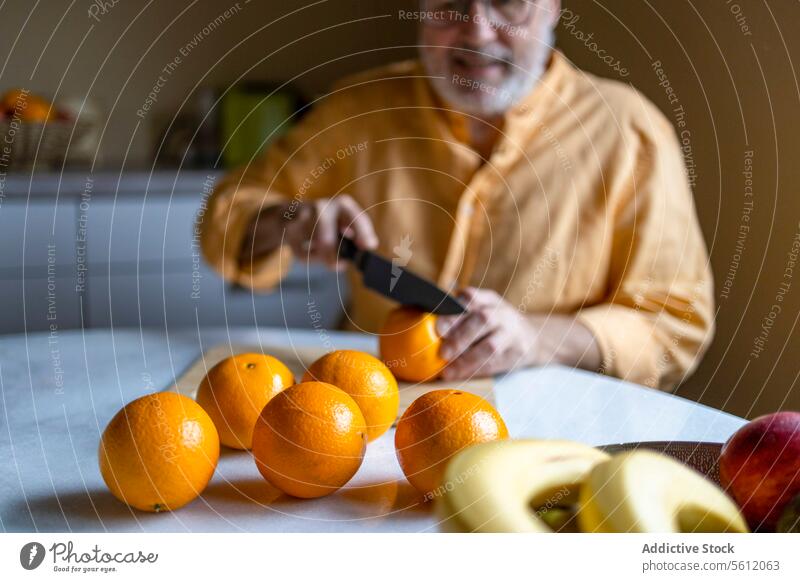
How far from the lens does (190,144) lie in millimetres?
1589

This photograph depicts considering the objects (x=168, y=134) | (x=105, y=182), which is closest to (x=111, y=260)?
(x=105, y=182)

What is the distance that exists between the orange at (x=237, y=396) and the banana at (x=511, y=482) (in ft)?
0.43

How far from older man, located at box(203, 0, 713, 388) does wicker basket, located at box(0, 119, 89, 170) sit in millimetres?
505

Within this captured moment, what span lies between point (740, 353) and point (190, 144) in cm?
119

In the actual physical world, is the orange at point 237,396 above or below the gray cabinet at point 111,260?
above

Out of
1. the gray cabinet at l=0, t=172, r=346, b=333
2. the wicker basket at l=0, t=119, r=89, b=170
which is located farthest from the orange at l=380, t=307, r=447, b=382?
the wicker basket at l=0, t=119, r=89, b=170

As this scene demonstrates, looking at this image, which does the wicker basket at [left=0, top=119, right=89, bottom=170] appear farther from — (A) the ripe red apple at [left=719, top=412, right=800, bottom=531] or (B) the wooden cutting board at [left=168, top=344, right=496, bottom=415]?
(A) the ripe red apple at [left=719, top=412, right=800, bottom=531]

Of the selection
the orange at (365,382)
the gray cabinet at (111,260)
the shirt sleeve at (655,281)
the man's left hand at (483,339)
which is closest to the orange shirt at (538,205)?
the shirt sleeve at (655,281)

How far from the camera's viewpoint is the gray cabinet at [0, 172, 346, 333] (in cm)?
135

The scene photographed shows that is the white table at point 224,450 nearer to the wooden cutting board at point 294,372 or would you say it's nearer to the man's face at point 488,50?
the wooden cutting board at point 294,372

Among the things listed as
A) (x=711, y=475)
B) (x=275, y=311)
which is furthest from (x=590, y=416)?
(x=275, y=311)

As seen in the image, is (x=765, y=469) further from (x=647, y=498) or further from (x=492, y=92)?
(x=492, y=92)

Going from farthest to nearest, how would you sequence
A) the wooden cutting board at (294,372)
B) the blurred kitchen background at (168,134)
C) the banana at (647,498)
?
1. the blurred kitchen background at (168,134)
2. the wooden cutting board at (294,372)
3. the banana at (647,498)

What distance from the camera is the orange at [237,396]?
1.39 feet
